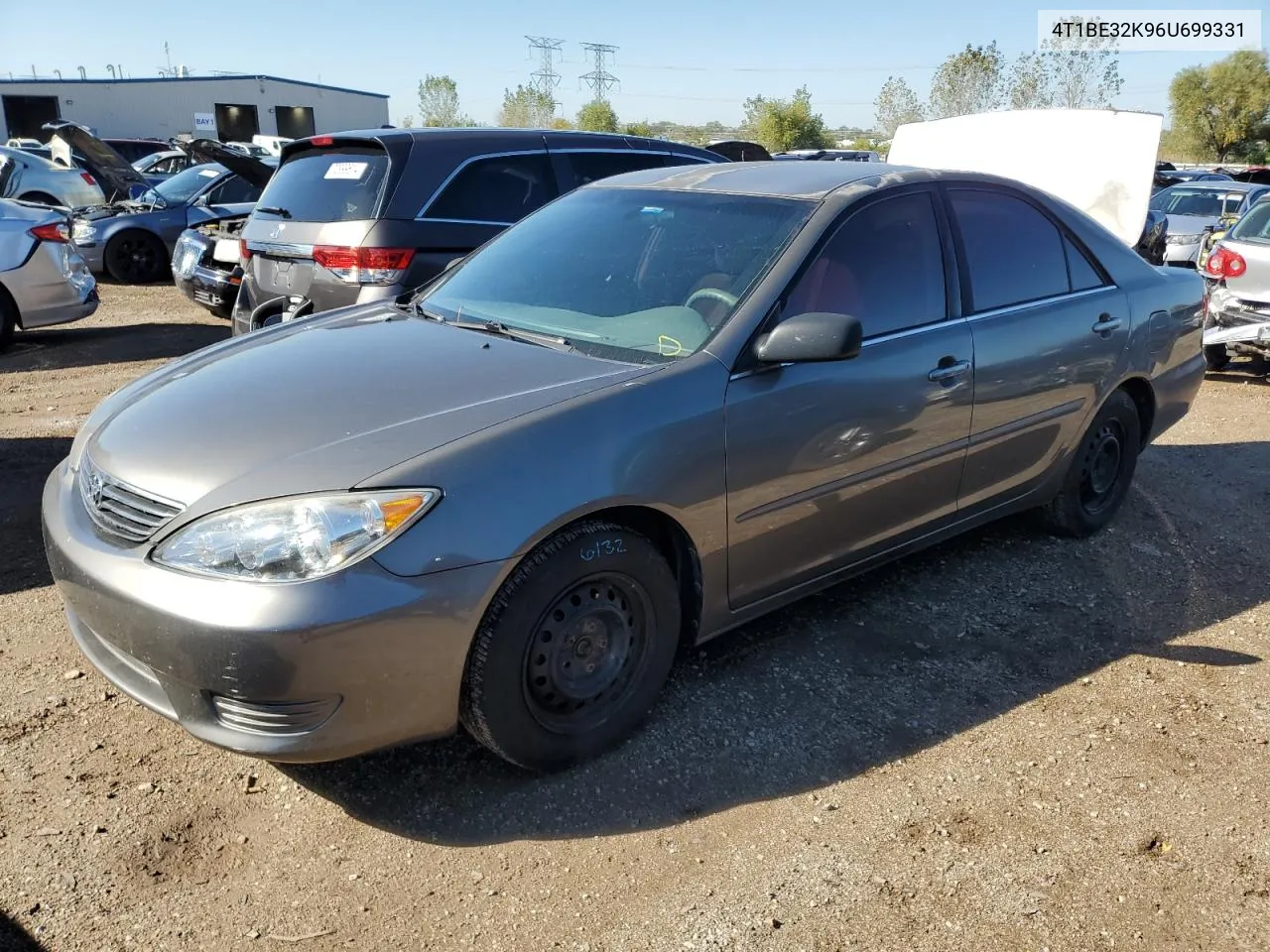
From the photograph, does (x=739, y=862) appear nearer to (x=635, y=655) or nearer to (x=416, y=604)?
(x=635, y=655)

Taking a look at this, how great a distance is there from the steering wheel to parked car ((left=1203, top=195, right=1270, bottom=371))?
20.9 ft

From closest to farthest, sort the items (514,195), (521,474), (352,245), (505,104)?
1. (521,474)
2. (352,245)
3. (514,195)
4. (505,104)

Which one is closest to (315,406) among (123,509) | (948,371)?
(123,509)

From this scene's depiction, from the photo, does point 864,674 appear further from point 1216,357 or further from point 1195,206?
point 1195,206

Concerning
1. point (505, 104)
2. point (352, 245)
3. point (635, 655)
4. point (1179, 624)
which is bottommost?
point (1179, 624)

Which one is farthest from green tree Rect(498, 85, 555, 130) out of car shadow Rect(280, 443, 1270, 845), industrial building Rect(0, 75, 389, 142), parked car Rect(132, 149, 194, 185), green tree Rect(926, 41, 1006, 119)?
car shadow Rect(280, 443, 1270, 845)

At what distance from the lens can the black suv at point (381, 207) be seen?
579 centimetres

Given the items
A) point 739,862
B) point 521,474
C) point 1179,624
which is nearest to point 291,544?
point 521,474

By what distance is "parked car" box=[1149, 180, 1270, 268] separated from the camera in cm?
1440

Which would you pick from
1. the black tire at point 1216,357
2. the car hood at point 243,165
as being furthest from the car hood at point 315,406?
the black tire at point 1216,357

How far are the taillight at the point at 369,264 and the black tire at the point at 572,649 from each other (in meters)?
3.40

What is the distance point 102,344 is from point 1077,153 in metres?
8.82

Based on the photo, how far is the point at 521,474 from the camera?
2621 millimetres

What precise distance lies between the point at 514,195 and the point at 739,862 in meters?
4.77
